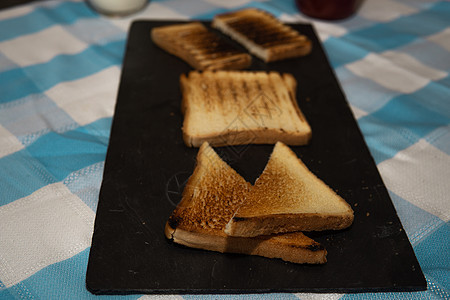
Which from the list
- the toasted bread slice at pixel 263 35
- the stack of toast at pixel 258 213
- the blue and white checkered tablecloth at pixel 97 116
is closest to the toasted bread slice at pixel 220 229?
the stack of toast at pixel 258 213

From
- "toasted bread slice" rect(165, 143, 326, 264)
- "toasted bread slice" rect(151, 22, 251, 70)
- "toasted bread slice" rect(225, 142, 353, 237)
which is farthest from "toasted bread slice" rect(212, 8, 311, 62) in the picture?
"toasted bread slice" rect(165, 143, 326, 264)

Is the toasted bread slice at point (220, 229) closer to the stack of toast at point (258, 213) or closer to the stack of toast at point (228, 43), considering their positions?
the stack of toast at point (258, 213)

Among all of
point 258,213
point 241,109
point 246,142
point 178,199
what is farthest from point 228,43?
point 258,213

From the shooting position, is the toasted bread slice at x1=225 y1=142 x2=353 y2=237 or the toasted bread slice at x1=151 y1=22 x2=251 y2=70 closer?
the toasted bread slice at x1=225 y1=142 x2=353 y2=237

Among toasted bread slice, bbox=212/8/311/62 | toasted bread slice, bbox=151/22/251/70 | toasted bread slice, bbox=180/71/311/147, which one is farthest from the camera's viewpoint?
toasted bread slice, bbox=212/8/311/62

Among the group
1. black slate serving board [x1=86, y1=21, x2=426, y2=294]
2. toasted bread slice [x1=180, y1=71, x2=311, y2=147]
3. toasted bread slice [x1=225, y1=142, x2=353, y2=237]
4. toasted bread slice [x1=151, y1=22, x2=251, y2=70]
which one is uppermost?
toasted bread slice [x1=151, y1=22, x2=251, y2=70]

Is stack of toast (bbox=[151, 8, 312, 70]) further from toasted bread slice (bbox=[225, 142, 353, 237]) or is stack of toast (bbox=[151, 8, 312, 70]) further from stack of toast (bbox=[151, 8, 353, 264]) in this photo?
toasted bread slice (bbox=[225, 142, 353, 237])

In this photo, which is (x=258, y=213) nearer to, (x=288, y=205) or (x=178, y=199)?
(x=288, y=205)

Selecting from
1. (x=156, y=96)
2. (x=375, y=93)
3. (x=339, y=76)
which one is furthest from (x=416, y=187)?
(x=156, y=96)
